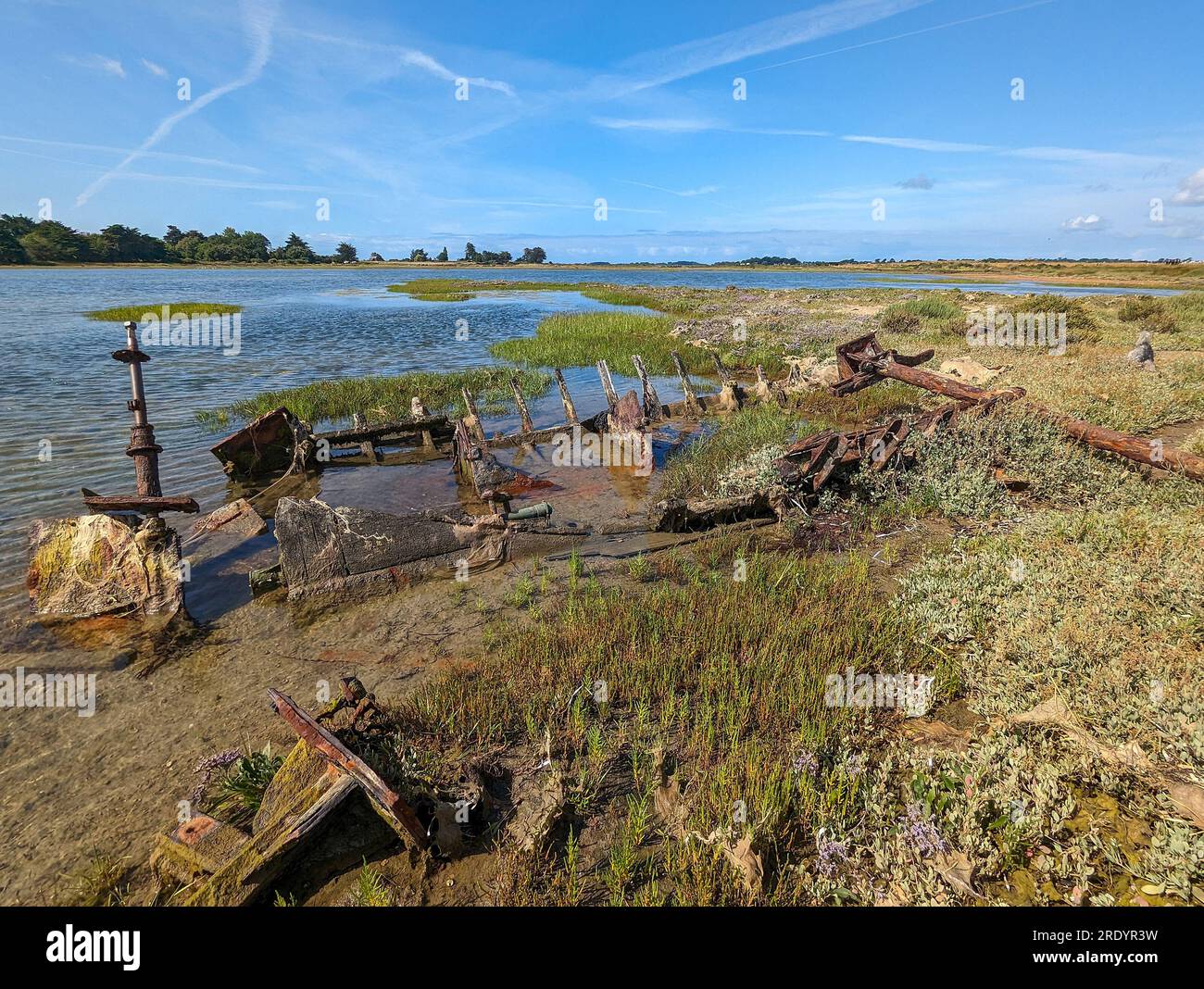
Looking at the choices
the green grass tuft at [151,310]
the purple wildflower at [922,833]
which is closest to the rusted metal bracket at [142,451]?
the purple wildflower at [922,833]

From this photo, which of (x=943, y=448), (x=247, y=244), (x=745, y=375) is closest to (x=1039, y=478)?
(x=943, y=448)

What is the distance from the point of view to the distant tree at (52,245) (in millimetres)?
A: 113294

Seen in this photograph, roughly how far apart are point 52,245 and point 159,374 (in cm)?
13876

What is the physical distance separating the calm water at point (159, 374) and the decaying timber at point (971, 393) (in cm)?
1032

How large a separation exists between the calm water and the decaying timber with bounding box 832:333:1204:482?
10322 mm

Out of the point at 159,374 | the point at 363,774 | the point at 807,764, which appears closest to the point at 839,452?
the point at 807,764

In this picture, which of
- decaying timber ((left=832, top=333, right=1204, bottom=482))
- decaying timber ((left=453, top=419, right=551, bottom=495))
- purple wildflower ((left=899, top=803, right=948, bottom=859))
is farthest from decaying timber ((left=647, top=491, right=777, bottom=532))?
purple wildflower ((left=899, top=803, right=948, bottom=859))

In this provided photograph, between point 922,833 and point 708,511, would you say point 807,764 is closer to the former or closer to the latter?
point 922,833

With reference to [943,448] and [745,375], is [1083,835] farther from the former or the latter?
[745,375]

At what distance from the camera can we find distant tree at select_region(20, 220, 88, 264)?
372ft

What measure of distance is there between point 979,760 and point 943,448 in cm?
858

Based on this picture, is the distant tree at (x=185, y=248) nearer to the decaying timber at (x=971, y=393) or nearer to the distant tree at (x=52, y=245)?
the distant tree at (x=52, y=245)

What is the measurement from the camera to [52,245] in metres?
114

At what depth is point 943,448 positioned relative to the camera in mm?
11352
